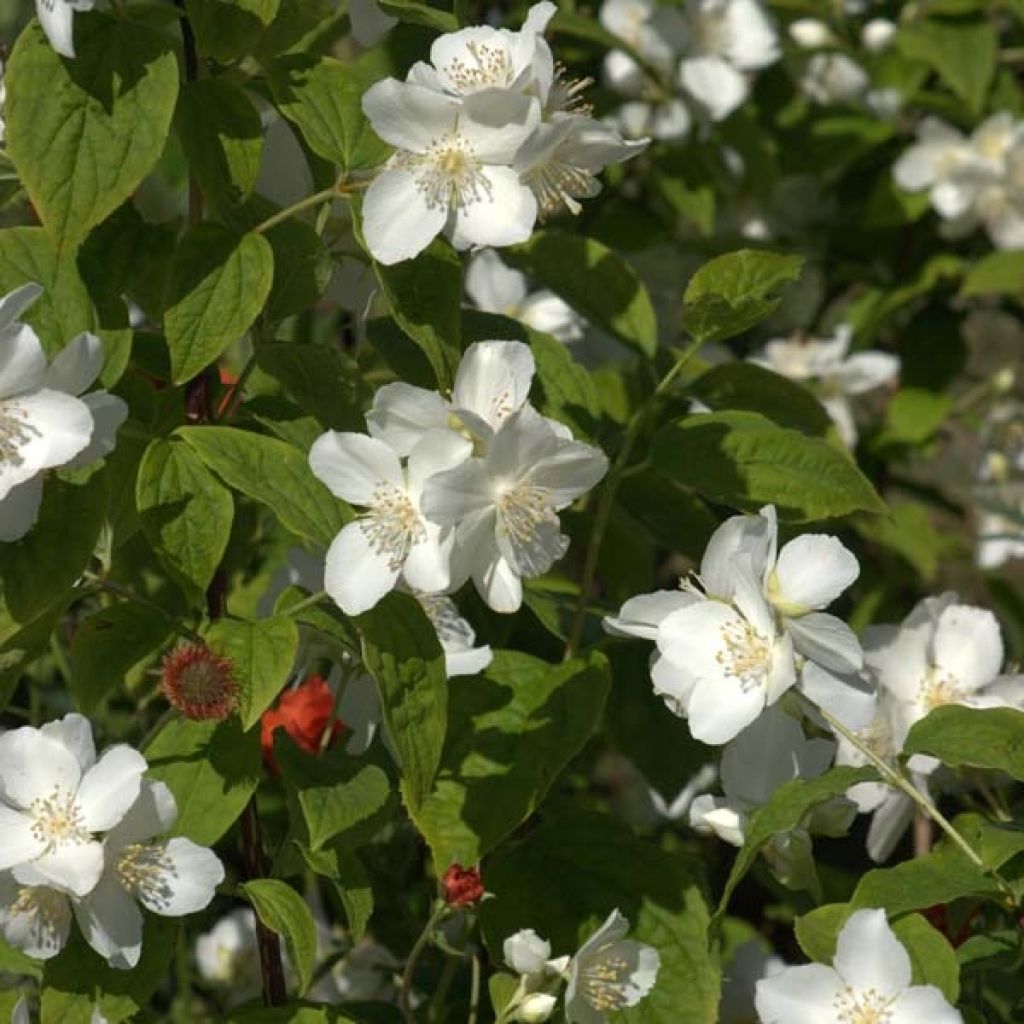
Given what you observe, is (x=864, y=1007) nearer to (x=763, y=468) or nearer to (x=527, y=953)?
(x=527, y=953)

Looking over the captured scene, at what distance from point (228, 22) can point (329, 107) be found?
9 centimetres

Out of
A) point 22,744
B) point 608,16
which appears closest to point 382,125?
point 22,744

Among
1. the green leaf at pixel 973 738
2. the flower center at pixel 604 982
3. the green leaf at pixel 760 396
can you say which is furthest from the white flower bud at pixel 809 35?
the flower center at pixel 604 982

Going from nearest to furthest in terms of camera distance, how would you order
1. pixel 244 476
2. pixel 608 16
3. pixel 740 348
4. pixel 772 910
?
1. pixel 244 476
2. pixel 772 910
3. pixel 608 16
4. pixel 740 348

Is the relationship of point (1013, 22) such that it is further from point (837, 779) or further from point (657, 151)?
point (837, 779)

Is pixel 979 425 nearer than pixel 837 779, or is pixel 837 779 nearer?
pixel 837 779

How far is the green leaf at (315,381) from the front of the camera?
57.4 inches

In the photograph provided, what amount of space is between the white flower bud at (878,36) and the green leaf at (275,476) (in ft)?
5.70

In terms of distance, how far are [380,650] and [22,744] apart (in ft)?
0.83

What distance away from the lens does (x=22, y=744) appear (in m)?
1.38

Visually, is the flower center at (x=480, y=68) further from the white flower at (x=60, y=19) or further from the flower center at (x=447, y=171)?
the white flower at (x=60, y=19)

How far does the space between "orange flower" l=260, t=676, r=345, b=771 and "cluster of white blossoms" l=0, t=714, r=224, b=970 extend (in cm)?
26

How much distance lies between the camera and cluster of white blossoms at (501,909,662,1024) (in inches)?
55.6

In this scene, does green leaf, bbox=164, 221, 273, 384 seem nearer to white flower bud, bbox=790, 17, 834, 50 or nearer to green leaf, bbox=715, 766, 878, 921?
green leaf, bbox=715, 766, 878, 921
